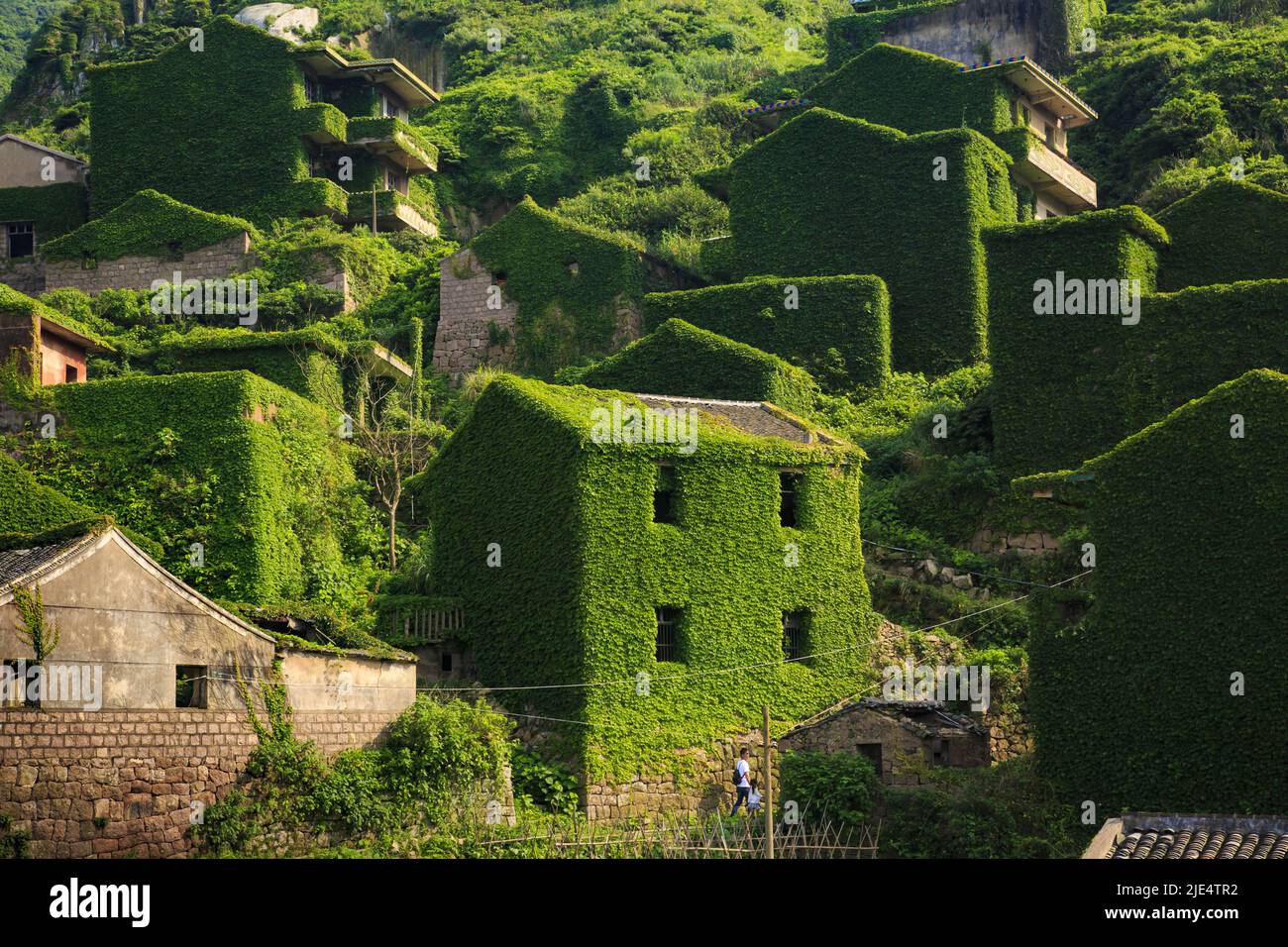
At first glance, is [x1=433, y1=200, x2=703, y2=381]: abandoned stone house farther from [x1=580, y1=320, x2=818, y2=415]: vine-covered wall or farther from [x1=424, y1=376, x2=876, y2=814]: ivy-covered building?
[x1=424, y1=376, x2=876, y2=814]: ivy-covered building

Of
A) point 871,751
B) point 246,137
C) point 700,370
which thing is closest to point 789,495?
point 871,751

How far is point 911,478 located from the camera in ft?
161

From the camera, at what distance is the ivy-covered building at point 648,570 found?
4091 cm

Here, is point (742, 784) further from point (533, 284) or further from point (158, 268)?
point (158, 268)

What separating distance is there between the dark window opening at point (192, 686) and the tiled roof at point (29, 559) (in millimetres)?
2759

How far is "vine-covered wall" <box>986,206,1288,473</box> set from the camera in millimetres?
45156

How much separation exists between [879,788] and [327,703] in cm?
1041

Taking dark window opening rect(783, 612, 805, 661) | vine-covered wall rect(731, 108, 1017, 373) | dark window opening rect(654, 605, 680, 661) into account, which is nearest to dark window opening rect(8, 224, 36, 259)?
vine-covered wall rect(731, 108, 1017, 373)

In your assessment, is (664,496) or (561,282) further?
(561,282)

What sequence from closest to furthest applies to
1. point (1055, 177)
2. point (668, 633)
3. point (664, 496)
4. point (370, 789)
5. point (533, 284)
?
point (370, 789)
point (668, 633)
point (664, 496)
point (533, 284)
point (1055, 177)

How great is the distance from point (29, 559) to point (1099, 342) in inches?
994

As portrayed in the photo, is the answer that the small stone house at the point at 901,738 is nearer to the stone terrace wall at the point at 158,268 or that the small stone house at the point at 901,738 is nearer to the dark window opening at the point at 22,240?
the stone terrace wall at the point at 158,268

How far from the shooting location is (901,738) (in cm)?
3994
